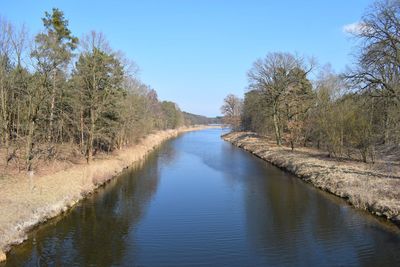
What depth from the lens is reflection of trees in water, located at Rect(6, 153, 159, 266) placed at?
12.6 m

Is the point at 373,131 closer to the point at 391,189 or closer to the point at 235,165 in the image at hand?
the point at 391,189

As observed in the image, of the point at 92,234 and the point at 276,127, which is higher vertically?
the point at 276,127

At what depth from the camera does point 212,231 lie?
15898 mm

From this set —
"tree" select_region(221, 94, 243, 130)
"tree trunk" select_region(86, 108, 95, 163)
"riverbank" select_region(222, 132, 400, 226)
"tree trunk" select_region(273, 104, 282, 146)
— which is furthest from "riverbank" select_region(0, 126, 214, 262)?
"tree" select_region(221, 94, 243, 130)

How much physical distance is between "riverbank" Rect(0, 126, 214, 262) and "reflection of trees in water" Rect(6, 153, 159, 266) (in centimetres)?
58

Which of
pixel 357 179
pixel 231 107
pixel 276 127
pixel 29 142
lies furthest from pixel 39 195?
pixel 231 107

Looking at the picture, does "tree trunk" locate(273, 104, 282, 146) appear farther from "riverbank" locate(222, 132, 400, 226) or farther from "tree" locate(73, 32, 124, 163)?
"tree" locate(73, 32, 124, 163)

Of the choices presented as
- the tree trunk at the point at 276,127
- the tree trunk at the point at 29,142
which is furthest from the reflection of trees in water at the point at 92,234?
the tree trunk at the point at 276,127

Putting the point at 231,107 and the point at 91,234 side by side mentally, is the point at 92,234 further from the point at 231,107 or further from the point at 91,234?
the point at 231,107

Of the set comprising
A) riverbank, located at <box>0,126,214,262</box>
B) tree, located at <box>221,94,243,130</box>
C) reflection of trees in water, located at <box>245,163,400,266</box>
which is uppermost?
tree, located at <box>221,94,243,130</box>

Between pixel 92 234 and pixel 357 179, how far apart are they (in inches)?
641

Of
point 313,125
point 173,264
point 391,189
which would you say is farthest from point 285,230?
point 313,125

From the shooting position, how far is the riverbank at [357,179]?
59.3 ft

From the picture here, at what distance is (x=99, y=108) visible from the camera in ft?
104
